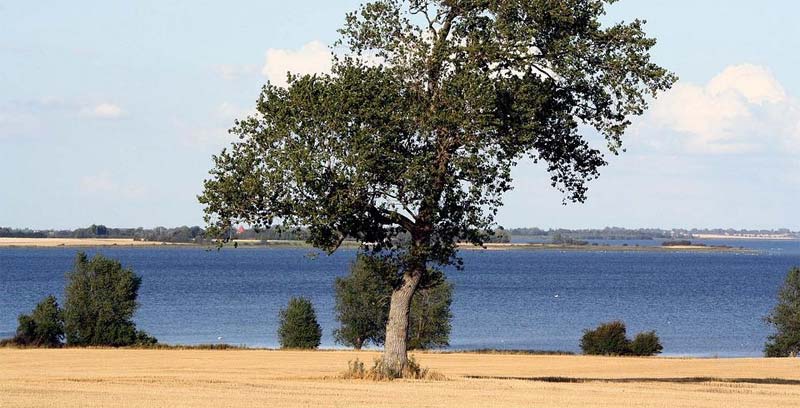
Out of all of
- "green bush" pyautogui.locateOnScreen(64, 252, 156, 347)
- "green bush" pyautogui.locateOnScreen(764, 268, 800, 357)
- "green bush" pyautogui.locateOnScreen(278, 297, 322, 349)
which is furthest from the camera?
"green bush" pyautogui.locateOnScreen(278, 297, 322, 349)

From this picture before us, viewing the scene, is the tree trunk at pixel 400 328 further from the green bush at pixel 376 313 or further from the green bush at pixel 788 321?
the green bush at pixel 788 321

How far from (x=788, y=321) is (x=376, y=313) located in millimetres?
28022

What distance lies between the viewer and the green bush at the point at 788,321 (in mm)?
78625

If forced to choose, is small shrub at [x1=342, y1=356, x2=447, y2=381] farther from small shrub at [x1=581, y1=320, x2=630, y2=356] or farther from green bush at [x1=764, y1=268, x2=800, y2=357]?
green bush at [x1=764, y1=268, x2=800, y2=357]

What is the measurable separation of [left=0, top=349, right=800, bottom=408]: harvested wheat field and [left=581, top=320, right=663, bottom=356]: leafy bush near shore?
60.4ft

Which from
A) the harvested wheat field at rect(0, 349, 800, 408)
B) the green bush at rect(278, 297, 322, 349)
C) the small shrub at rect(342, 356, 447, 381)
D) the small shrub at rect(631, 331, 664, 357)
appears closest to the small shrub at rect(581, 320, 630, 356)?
the small shrub at rect(631, 331, 664, 357)

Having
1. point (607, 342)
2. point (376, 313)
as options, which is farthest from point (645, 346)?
point (376, 313)

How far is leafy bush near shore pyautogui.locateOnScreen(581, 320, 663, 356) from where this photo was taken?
74375 millimetres

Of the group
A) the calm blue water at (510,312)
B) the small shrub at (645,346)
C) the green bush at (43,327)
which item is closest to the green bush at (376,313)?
the calm blue water at (510,312)

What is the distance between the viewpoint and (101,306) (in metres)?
78.1

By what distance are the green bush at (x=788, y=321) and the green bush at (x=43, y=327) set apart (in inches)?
1750

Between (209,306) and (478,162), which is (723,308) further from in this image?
(478,162)

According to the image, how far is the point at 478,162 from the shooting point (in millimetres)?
32500

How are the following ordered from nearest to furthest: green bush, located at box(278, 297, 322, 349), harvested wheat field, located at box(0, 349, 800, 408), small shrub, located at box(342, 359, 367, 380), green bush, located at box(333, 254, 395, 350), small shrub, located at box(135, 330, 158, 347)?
1. harvested wheat field, located at box(0, 349, 800, 408)
2. small shrub, located at box(342, 359, 367, 380)
3. small shrub, located at box(135, 330, 158, 347)
4. green bush, located at box(278, 297, 322, 349)
5. green bush, located at box(333, 254, 395, 350)
